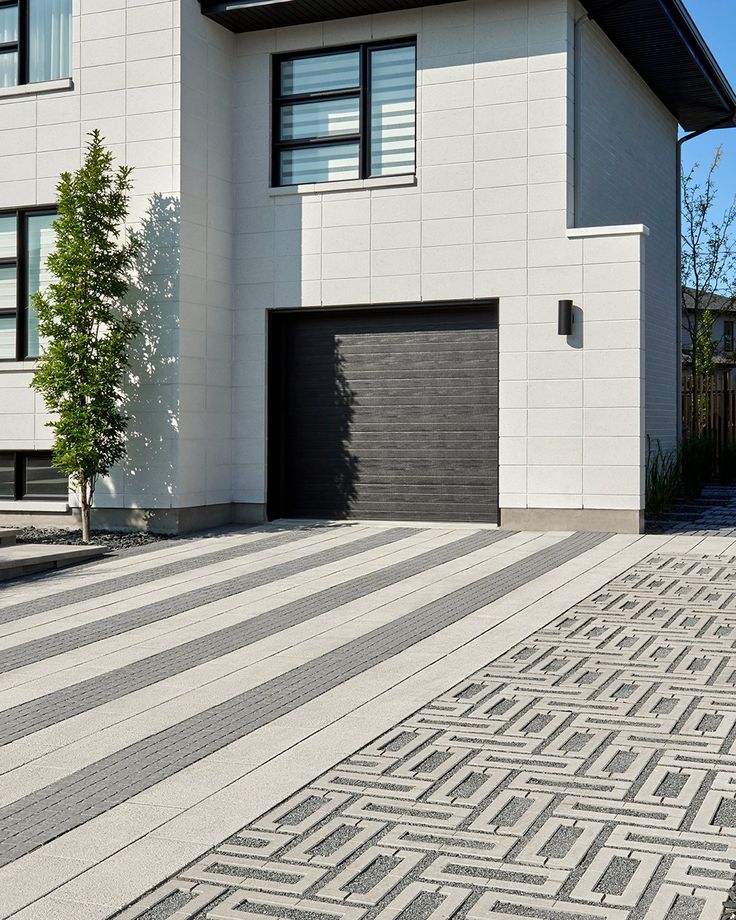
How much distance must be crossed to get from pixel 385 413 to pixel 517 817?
9709 mm

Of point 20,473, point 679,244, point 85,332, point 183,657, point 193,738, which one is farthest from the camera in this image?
point 679,244

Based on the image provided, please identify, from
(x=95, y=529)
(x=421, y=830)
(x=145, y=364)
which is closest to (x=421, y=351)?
(x=145, y=364)

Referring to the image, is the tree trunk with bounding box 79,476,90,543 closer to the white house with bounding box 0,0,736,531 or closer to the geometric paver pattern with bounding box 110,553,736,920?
the white house with bounding box 0,0,736,531

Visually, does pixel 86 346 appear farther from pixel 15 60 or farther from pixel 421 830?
pixel 421 830

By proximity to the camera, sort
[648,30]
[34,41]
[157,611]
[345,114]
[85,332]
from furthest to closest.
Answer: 1. [648,30]
2. [34,41]
3. [345,114]
4. [85,332]
5. [157,611]

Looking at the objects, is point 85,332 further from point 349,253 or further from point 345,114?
point 345,114

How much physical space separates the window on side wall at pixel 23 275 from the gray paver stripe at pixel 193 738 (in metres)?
7.61

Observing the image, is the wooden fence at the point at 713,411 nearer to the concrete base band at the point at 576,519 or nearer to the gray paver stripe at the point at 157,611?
the concrete base band at the point at 576,519

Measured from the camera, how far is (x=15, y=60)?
13.9 meters

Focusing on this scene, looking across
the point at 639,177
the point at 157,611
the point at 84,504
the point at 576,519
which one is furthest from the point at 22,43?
the point at 157,611

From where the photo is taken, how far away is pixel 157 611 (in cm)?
796

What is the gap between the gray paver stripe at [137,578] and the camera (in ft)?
26.8

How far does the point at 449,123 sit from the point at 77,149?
432cm

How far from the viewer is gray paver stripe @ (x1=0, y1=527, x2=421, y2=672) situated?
6699mm
